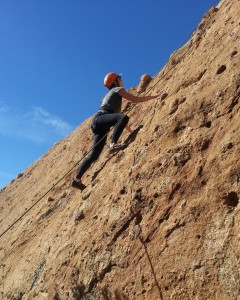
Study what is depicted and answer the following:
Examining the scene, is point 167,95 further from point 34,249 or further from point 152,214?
point 34,249

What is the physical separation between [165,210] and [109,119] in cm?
303

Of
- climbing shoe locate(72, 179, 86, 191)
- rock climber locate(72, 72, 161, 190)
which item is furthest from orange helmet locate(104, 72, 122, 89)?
climbing shoe locate(72, 179, 86, 191)

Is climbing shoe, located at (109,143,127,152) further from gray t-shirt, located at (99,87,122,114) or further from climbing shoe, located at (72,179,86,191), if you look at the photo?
climbing shoe, located at (72,179,86,191)

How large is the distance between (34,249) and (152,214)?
3.40 m

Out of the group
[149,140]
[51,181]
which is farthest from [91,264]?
[51,181]

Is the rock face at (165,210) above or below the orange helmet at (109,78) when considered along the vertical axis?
below

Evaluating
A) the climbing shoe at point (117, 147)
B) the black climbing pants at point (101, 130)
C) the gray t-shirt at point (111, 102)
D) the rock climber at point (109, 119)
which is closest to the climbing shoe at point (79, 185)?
the rock climber at point (109, 119)

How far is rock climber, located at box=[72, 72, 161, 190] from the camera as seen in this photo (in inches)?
317

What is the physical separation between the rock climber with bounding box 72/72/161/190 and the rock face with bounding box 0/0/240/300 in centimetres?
29

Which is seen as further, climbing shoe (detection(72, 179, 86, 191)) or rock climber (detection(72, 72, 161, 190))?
climbing shoe (detection(72, 179, 86, 191))

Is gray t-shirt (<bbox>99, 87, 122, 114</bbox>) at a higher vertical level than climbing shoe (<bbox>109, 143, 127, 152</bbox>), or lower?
higher

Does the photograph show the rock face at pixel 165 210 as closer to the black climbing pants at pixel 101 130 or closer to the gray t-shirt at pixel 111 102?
the black climbing pants at pixel 101 130

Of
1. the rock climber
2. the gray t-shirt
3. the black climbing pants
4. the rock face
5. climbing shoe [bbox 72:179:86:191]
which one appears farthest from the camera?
the gray t-shirt

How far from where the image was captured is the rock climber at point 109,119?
26.4 feet
